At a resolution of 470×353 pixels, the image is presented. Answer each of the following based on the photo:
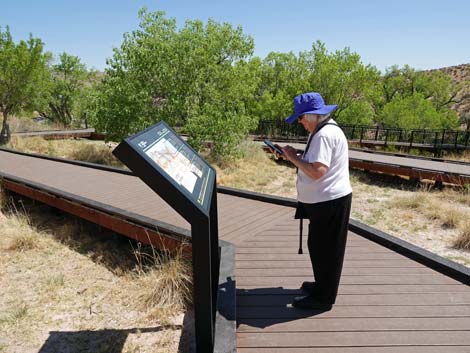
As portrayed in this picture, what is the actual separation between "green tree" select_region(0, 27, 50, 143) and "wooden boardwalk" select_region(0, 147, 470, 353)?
13652 millimetres

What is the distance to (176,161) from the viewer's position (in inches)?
109

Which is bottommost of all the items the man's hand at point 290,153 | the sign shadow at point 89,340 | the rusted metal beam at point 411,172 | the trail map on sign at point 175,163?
the sign shadow at point 89,340

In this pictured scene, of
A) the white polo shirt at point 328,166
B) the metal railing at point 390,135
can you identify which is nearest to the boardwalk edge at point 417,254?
the white polo shirt at point 328,166

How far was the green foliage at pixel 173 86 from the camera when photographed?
12.3 m

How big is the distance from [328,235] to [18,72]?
660 inches

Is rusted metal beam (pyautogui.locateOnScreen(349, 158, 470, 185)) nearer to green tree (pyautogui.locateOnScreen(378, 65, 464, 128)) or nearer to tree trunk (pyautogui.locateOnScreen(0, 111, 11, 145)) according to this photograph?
tree trunk (pyautogui.locateOnScreen(0, 111, 11, 145))

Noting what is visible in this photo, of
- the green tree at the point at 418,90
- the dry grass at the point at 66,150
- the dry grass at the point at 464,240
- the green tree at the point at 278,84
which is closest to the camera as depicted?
the dry grass at the point at 464,240

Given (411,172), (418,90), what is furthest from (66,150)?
(418,90)

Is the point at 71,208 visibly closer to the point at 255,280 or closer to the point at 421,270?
the point at 255,280

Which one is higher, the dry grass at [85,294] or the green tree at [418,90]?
the green tree at [418,90]

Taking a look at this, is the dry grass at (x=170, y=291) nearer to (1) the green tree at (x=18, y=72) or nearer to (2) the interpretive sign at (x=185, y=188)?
(2) the interpretive sign at (x=185, y=188)

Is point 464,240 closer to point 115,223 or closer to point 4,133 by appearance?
point 115,223

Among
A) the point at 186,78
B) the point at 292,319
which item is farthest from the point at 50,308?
the point at 186,78

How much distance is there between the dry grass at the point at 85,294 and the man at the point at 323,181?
2.11 meters
